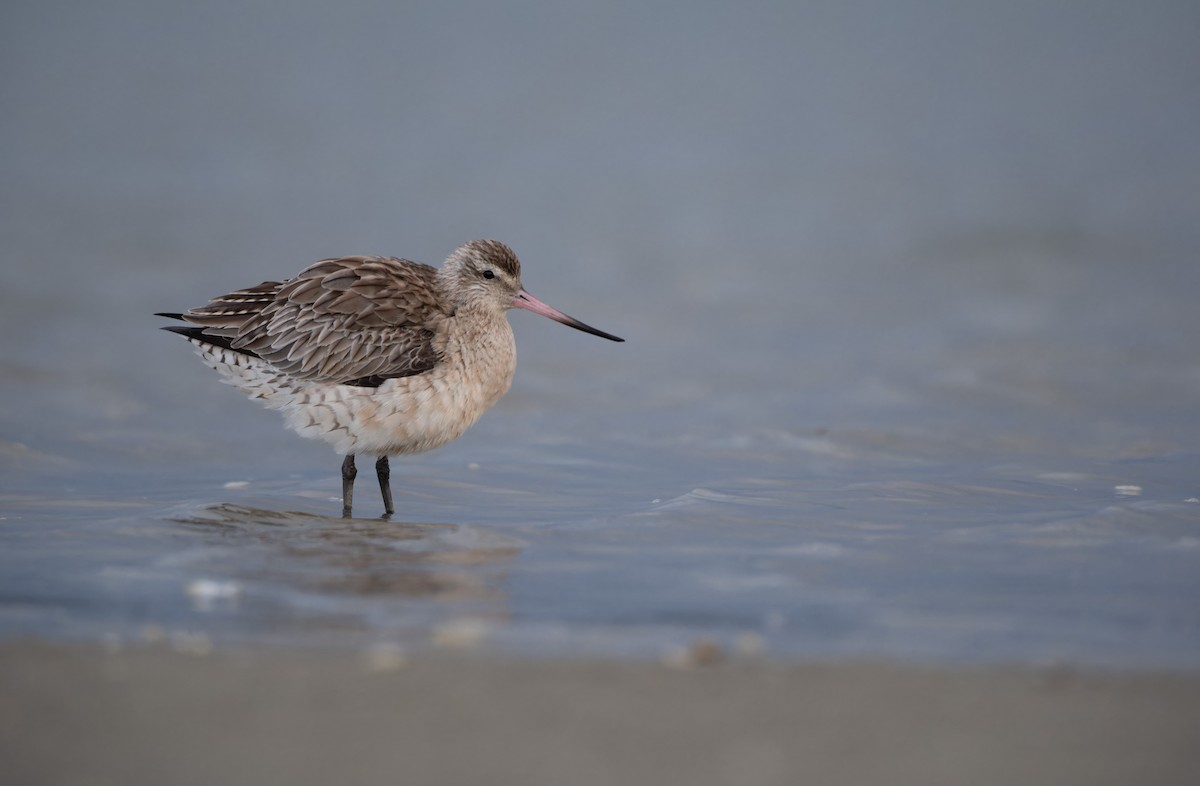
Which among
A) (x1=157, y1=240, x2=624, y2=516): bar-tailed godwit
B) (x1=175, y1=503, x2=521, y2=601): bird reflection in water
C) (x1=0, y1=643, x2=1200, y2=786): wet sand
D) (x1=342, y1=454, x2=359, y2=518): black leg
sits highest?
(x1=157, y1=240, x2=624, y2=516): bar-tailed godwit

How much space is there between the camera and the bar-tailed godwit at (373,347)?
673 centimetres

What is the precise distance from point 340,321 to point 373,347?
23 centimetres

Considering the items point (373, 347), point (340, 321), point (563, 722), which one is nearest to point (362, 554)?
point (373, 347)

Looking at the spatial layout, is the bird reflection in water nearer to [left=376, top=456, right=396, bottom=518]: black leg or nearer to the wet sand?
[left=376, top=456, right=396, bottom=518]: black leg

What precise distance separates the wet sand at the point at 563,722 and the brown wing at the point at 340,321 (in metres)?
2.86

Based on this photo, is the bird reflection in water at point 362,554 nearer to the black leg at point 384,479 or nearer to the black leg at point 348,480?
the black leg at point 348,480

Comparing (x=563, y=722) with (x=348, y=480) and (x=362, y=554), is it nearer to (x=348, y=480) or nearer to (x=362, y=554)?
(x=362, y=554)

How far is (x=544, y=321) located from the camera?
12531 millimetres

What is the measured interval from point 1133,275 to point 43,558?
11.0 metres

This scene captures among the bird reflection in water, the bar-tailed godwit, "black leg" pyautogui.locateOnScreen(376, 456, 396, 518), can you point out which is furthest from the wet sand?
"black leg" pyautogui.locateOnScreen(376, 456, 396, 518)

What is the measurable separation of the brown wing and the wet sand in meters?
2.86

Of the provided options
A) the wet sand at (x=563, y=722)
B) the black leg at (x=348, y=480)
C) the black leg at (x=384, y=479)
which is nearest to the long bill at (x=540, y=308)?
the black leg at (x=384, y=479)

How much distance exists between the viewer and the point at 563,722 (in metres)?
3.59

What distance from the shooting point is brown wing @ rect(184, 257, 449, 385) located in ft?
22.3
